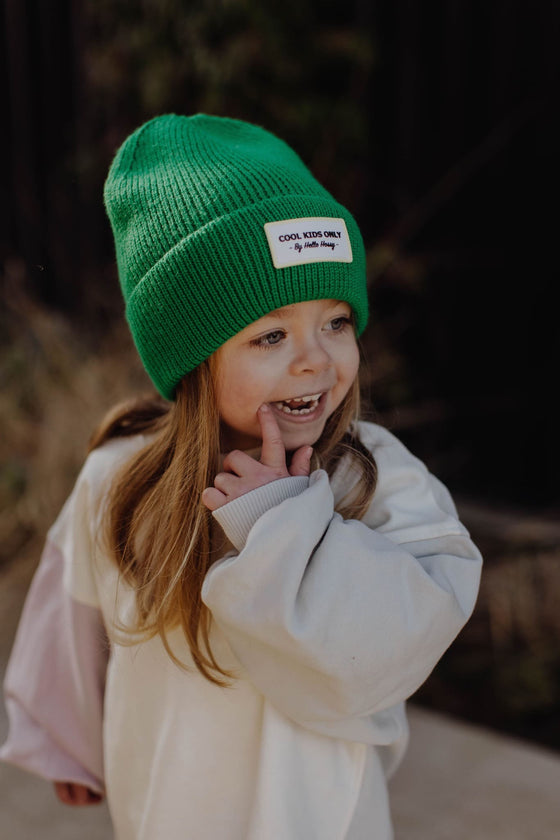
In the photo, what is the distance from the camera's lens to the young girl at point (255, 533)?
1.23m

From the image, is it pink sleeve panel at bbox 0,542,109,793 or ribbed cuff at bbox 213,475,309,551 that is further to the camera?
pink sleeve panel at bbox 0,542,109,793

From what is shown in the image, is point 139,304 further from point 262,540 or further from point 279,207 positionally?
point 262,540

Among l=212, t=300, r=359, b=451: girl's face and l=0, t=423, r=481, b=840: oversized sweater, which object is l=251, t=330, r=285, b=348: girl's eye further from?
l=0, t=423, r=481, b=840: oversized sweater

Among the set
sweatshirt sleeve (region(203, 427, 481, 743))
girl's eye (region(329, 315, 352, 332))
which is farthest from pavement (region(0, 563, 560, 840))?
girl's eye (region(329, 315, 352, 332))

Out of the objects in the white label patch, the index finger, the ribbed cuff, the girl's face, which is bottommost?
the ribbed cuff

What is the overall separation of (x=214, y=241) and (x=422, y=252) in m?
2.58

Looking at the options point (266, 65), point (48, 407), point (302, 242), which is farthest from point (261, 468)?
point (266, 65)

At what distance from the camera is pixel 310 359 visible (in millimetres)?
1354

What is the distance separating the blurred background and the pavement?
0.34m

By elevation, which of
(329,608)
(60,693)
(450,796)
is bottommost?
(450,796)

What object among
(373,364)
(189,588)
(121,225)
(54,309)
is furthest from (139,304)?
(54,309)

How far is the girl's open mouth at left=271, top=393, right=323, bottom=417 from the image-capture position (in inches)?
55.6

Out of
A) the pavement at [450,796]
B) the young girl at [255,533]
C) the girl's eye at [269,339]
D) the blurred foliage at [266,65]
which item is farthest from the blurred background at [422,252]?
the girl's eye at [269,339]

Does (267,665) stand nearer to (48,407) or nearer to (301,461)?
(301,461)
